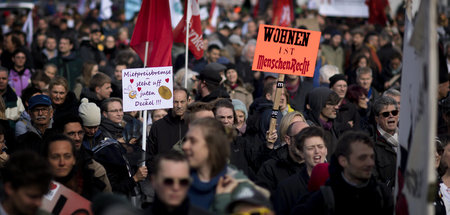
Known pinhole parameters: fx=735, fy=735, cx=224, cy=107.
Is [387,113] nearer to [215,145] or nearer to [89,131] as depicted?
[89,131]

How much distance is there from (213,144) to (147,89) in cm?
395

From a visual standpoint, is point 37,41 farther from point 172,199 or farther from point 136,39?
point 172,199

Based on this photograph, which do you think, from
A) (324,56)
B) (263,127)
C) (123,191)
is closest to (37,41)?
(324,56)

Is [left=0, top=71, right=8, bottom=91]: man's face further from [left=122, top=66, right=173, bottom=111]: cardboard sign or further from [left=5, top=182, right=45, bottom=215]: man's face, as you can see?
[left=5, top=182, right=45, bottom=215]: man's face

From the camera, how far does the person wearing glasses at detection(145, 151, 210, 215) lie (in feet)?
13.6

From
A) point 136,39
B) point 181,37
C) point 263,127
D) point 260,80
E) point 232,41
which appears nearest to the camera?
point 263,127

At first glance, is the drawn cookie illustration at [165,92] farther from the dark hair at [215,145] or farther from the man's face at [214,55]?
the man's face at [214,55]

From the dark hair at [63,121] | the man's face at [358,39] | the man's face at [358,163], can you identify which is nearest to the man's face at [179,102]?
the dark hair at [63,121]

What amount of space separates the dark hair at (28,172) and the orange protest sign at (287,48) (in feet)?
13.8

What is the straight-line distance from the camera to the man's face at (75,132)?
7.15m

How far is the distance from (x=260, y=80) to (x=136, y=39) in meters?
3.70

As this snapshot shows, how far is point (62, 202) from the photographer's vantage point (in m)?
5.46

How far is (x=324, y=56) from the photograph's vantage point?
15.2m

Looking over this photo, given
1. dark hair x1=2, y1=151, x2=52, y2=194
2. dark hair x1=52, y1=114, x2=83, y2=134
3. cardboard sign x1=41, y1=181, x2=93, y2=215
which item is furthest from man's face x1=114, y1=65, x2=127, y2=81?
dark hair x1=2, y1=151, x2=52, y2=194
